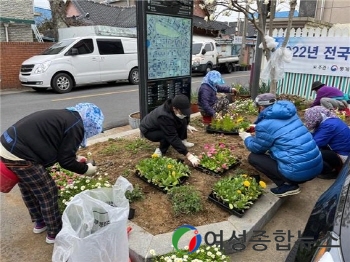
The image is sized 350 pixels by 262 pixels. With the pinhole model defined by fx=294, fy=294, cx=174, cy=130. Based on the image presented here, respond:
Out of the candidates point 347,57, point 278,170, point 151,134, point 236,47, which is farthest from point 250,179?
point 236,47

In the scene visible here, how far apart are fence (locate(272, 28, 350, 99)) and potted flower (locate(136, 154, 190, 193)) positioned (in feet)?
19.5

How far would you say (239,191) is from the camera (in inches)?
115

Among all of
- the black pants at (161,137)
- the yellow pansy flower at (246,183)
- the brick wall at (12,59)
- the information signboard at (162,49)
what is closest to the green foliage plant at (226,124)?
the information signboard at (162,49)

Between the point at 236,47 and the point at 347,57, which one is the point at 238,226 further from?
the point at 236,47

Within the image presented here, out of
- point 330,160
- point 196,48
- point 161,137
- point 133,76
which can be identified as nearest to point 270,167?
point 330,160

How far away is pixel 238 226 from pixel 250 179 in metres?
0.67

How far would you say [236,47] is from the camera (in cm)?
2330

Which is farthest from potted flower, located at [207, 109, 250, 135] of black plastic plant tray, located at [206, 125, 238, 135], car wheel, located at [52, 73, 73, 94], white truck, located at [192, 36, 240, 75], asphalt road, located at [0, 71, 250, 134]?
white truck, located at [192, 36, 240, 75]

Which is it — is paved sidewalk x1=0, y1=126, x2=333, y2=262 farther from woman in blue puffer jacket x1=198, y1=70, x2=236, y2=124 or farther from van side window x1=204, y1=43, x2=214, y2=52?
van side window x1=204, y1=43, x2=214, y2=52

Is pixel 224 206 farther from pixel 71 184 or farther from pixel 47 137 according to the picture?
pixel 47 137

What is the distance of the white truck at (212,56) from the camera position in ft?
57.6

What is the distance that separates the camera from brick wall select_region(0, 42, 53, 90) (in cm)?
1136

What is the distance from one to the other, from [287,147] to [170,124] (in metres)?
1.37

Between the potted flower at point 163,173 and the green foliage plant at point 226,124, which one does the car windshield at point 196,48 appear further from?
the potted flower at point 163,173
